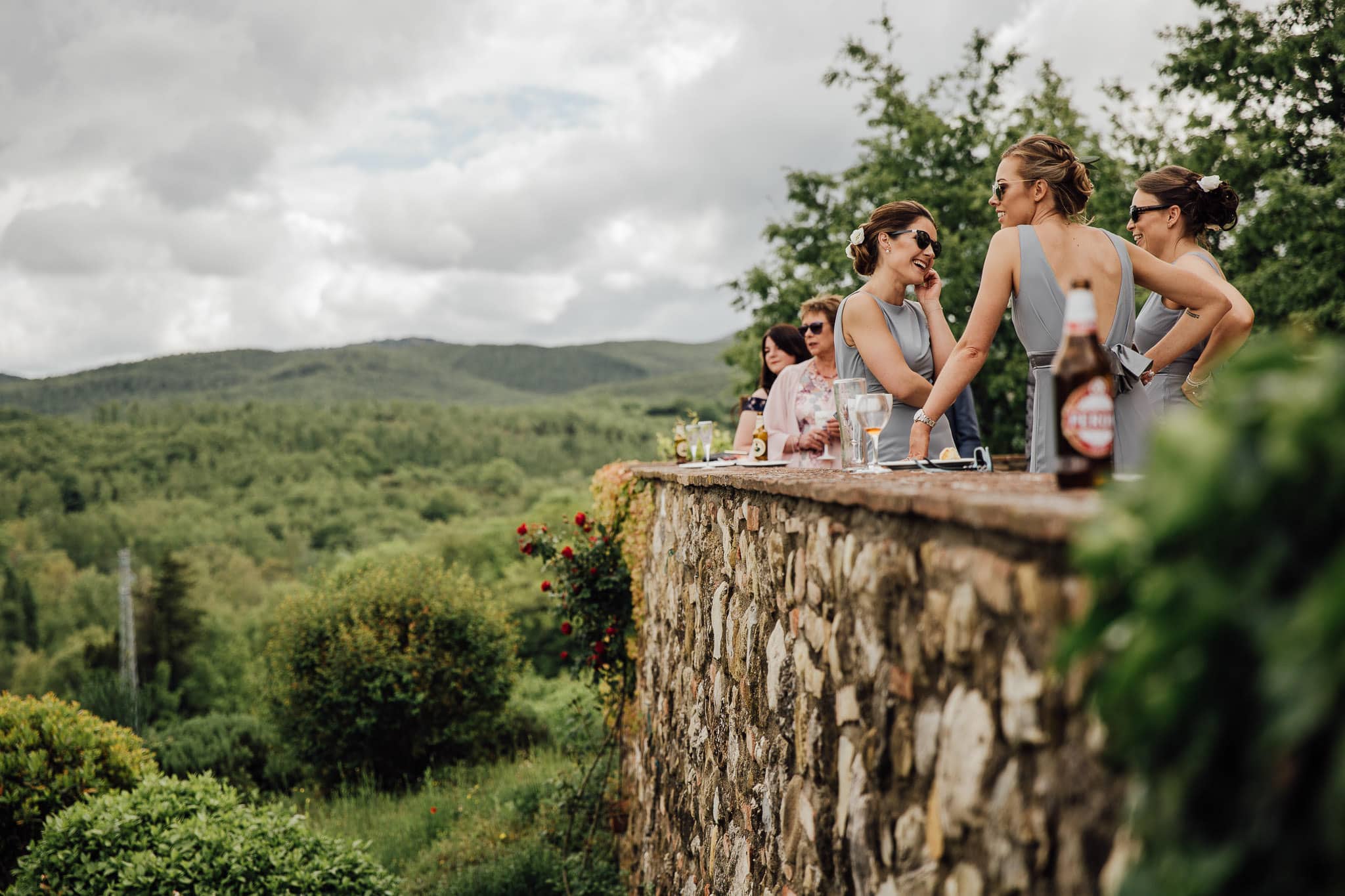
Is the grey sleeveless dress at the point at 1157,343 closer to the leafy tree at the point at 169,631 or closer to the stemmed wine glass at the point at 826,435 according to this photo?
the stemmed wine glass at the point at 826,435

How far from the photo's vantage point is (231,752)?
17.1 metres

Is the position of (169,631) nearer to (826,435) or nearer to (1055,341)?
(826,435)

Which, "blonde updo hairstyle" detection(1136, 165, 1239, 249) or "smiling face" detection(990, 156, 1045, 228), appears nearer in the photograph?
"smiling face" detection(990, 156, 1045, 228)

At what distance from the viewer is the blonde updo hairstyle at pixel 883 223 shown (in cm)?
435

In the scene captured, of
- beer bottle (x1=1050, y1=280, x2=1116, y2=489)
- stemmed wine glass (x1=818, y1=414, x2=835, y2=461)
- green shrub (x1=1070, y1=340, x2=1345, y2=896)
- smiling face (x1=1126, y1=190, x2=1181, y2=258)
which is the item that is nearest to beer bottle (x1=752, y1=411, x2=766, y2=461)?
stemmed wine glass (x1=818, y1=414, x2=835, y2=461)

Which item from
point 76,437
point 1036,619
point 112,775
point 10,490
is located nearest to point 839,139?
point 112,775

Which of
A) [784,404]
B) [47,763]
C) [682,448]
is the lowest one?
[47,763]

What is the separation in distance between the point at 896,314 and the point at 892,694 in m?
2.78

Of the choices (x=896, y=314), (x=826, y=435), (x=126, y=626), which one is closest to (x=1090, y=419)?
(x=896, y=314)

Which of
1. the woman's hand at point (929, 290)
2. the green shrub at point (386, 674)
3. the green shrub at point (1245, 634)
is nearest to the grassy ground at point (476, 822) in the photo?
the green shrub at point (386, 674)

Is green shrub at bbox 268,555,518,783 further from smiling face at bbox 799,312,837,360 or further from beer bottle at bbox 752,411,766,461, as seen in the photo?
beer bottle at bbox 752,411,766,461

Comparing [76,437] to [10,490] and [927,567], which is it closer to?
[10,490]

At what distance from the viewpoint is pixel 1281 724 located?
751 millimetres

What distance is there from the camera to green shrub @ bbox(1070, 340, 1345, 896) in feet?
2.53
